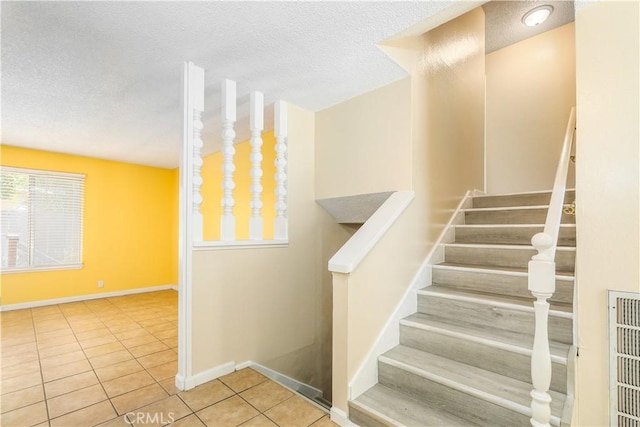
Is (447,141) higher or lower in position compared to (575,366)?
higher

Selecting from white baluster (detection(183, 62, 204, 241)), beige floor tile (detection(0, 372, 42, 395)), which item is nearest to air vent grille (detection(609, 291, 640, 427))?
white baluster (detection(183, 62, 204, 241))

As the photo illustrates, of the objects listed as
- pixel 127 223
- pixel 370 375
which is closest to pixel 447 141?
pixel 370 375

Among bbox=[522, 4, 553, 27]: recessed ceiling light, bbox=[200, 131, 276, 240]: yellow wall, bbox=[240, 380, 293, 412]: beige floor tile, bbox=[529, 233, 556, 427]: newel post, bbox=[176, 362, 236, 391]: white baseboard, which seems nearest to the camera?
bbox=[529, 233, 556, 427]: newel post

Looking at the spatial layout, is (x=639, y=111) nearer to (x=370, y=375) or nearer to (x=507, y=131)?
(x=370, y=375)

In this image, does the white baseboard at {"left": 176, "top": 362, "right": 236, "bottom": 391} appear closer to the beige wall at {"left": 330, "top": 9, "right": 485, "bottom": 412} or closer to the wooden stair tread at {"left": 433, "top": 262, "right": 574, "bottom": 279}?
the beige wall at {"left": 330, "top": 9, "right": 485, "bottom": 412}

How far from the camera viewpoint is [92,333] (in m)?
3.38

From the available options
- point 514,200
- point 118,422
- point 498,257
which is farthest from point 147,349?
point 514,200

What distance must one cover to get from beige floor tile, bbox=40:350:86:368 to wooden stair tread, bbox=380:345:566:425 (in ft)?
9.14

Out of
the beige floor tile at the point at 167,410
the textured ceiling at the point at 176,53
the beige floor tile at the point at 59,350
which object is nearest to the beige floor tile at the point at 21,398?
the beige floor tile at the point at 59,350

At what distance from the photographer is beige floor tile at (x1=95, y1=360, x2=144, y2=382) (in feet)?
7.73

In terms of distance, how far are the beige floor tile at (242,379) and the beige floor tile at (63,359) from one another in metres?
1.57

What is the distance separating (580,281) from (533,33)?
11.8 ft

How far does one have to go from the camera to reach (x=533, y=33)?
369 cm

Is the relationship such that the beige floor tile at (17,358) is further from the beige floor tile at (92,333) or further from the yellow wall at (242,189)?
the yellow wall at (242,189)
